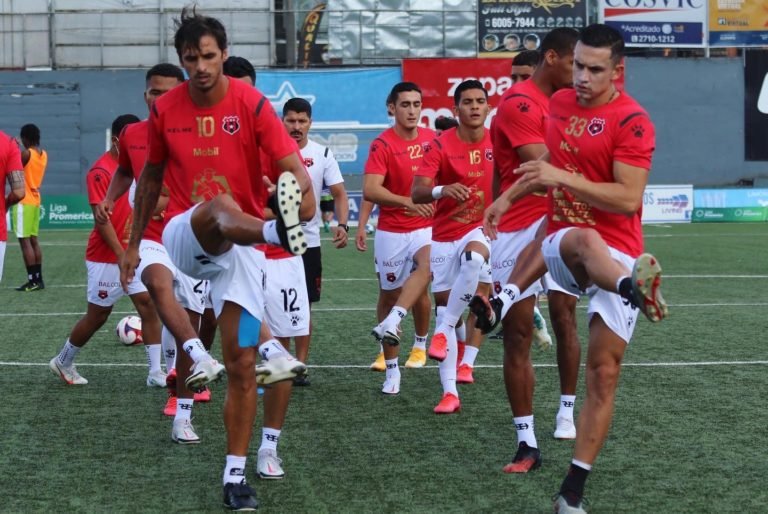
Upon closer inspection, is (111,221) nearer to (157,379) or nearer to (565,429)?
(157,379)

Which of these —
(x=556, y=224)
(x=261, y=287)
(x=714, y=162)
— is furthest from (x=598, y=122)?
(x=714, y=162)

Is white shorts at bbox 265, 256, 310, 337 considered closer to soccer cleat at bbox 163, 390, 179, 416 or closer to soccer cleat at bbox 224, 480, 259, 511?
soccer cleat at bbox 163, 390, 179, 416

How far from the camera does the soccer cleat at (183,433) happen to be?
7375 mm

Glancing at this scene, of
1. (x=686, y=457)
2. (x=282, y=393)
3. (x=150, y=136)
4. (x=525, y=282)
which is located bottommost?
(x=686, y=457)

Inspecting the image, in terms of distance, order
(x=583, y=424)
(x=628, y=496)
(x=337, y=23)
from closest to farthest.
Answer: (x=583, y=424) → (x=628, y=496) → (x=337, y=23)

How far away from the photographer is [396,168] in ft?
34.3

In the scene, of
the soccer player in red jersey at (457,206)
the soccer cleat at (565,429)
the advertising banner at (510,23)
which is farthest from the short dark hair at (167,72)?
the advertising banner at (510,23)

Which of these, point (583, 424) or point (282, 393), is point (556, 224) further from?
point (282, 393)

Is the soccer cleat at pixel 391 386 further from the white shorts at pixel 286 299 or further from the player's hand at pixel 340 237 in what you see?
the player's hand at pixel 340 237

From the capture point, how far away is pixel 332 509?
570cm

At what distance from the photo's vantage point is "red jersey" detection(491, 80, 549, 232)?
22.9ft

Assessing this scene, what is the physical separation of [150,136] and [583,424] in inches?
101

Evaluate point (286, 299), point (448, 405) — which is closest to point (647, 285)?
point (448, 405)

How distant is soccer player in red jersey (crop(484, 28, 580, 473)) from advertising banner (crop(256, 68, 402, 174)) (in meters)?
28.8
